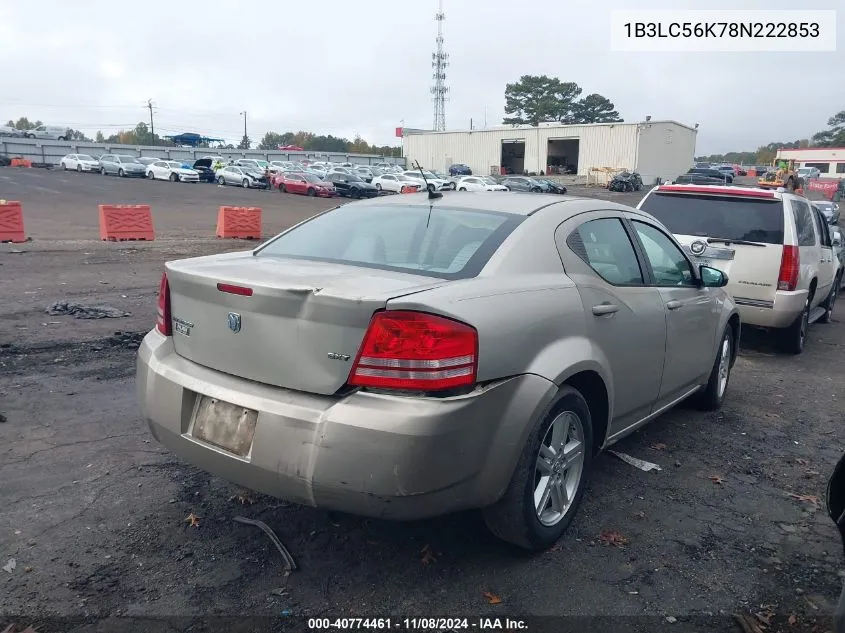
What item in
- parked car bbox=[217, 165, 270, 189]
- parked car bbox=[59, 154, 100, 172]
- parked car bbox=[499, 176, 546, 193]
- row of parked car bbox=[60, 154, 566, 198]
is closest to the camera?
row of parked car bbox=[60, 154, 566, 198]

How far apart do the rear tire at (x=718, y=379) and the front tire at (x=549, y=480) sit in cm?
222

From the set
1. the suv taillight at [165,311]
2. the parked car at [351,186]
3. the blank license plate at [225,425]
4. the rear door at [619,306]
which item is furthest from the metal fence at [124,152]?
the blank license plate at [225,425]

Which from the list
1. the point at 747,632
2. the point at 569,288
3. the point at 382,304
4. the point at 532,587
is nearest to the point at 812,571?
the point at 747,632

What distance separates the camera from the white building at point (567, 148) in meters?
63.5

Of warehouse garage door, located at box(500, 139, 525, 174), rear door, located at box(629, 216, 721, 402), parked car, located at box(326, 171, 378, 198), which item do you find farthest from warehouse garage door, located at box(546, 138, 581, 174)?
rear door, located at box(629, 216, 721, 402)

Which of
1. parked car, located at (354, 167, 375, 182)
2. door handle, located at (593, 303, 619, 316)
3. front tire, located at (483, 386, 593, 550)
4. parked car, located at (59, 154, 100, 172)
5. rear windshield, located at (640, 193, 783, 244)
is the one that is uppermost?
parked car, located at (59, 154, 100, 172)

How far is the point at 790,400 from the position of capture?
6.04m

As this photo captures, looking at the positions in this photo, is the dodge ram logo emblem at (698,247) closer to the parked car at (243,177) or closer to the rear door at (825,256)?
the rear door at (825,256)

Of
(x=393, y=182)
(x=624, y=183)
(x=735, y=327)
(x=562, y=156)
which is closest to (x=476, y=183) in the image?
(x=393, y=182)

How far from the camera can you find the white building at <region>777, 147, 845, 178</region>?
330ft

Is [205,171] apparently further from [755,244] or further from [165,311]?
[165,311]

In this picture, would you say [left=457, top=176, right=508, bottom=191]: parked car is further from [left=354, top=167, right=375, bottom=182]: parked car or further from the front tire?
the front tire

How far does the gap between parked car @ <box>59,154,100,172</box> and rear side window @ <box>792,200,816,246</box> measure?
170 feet

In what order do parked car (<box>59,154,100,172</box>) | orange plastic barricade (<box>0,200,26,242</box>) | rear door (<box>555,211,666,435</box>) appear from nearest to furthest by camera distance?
rear door (<box>555,211,666,435</box>) → orange plastic barricade (<box>0,200,26,242</box>) → parked car (<box>59,154,100,172</box>)
